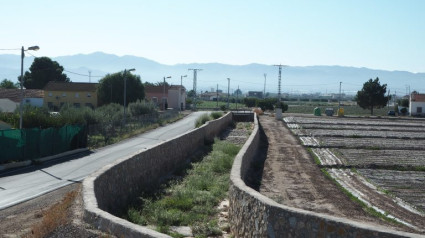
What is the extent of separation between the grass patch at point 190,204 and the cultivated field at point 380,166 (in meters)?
5.64

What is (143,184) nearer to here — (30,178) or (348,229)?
(30,178)

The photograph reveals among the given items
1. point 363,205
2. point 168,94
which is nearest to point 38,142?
point 363,205

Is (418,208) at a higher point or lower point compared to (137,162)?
lower

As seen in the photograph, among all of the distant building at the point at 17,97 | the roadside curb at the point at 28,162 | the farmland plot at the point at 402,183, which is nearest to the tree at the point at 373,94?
the distant building at the point at 17,97

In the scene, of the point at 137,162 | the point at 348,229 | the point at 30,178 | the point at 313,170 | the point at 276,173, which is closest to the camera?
the point at 348,229

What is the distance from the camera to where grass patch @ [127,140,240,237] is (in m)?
14.6

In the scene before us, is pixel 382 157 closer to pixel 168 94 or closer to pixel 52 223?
pixel 52 223

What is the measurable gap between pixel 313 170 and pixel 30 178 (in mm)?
13853

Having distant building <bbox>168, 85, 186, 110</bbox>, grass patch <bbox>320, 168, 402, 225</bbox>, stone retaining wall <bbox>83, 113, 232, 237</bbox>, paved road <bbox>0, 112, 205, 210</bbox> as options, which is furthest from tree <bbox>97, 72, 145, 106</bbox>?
grass patch <bbox>320, 168, 402, 225</bbox>

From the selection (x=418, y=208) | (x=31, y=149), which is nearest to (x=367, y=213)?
(x=418, y=208)

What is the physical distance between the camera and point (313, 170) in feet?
101

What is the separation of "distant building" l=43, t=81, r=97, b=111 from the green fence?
148ft

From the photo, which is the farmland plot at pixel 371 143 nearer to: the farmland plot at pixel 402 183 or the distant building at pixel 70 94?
the farmland plot at pixel 402 183

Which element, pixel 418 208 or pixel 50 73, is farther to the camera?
pixel 50 73
